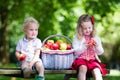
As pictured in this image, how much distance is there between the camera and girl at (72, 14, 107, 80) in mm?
7551

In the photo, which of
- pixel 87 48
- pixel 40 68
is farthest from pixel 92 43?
pixel 40 68

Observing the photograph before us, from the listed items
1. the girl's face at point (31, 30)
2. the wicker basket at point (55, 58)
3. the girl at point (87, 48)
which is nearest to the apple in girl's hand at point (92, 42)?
the girl at point (87, 48)

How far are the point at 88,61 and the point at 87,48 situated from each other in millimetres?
237

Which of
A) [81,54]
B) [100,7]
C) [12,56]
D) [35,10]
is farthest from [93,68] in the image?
[12,56]

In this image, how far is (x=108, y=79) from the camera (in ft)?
37.2

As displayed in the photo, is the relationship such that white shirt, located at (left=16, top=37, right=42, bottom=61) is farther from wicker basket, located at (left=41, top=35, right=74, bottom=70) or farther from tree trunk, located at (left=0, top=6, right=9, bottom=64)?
tree trunk, located at (left=0, top=6, right=9, bottom=64)

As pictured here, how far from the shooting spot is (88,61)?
7.67 m

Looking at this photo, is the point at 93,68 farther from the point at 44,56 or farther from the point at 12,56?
the point at 12,56

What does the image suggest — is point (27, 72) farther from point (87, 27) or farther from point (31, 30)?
point (87, 27)

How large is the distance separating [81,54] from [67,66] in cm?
34

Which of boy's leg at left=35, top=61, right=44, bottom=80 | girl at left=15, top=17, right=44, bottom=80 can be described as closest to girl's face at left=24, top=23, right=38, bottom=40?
girl at left=15, top=17, right=44, bottom=80

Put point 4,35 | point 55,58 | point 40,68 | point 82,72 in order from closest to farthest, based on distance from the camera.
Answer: point 40,68 < point 82,72 < point 55,58 < point 4,35

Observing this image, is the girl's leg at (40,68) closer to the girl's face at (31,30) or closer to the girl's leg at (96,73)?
the girl's face at (31,30)

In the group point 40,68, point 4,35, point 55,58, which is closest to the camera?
point 40,68
